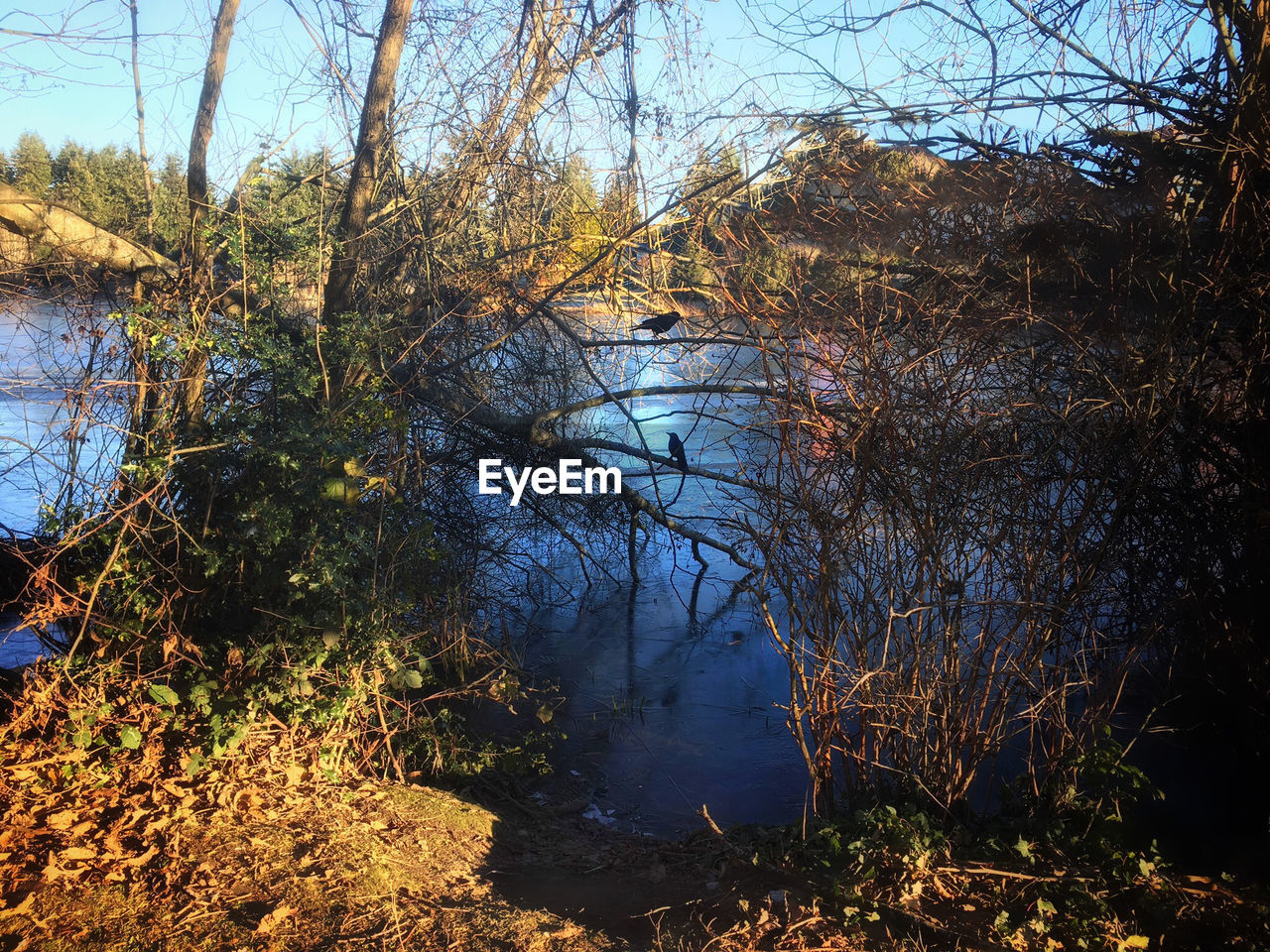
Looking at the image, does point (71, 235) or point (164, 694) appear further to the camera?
point (71, 235)

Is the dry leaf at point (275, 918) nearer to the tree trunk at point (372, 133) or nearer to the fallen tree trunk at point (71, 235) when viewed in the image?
the fallen tree trunk at point (71, 235)

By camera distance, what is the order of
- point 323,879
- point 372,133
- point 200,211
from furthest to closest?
point 372,133 < point 200,211 < point 323,879

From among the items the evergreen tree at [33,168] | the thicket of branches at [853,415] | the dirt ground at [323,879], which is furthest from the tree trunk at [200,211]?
the dirt ground at [323,879]

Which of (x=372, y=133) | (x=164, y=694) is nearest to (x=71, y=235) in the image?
(x=372, y=133)

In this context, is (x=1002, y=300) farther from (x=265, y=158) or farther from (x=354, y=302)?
(x=265, y=158)

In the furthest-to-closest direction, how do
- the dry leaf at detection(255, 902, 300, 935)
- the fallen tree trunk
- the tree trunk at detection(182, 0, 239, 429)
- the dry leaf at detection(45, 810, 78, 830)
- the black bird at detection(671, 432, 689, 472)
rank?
the black bird at detection(671, 432, 689, 472) → the fallen tree trunk → the tree trunk at detection(182, 0, 239, 429) → the dry leaf at detection(45, 810, 78, 830) → the dry leaf at detection(255, 902, 300, 935)

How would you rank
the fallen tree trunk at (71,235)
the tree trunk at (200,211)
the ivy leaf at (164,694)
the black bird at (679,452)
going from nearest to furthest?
1. the ivy leaf at (164,694)
2. the tree trunk at (200,211)
3. the fallen tree trunk at (71,235)
4. the black bird at (679,452)

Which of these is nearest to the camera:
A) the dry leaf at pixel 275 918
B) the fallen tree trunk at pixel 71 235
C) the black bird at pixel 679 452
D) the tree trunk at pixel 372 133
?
the dry leaf at pixel 275 918

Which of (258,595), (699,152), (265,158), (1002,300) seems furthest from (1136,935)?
(265,158)

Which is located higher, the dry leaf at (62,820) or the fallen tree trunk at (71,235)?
the fallen tree trunk at (71,235)

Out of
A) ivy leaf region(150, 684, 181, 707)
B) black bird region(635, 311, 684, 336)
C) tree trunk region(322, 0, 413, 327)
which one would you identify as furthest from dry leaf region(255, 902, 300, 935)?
black bird region(635, 311, 684, 336)

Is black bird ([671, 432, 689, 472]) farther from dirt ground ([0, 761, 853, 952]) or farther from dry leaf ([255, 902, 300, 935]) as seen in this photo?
dry leaf ([255, 902, 300, 935])

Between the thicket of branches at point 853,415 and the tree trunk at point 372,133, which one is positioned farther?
the tree trunk at point 372,133

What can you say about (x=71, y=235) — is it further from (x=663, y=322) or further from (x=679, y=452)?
(x=679, y=452)
